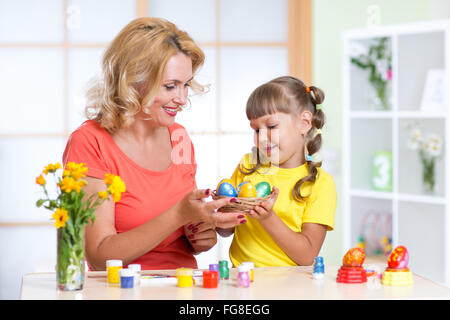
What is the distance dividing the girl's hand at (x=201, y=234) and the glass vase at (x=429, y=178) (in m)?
1.79

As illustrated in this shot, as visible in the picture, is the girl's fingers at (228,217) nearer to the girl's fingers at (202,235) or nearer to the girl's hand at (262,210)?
the girl's hand at (262,210)

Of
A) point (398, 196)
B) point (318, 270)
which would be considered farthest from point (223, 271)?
point (398, 196)

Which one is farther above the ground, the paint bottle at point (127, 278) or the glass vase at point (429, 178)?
the glass vase at point (429, 178)

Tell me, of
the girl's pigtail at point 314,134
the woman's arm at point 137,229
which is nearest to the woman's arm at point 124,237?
the woman's arm at point 137,229

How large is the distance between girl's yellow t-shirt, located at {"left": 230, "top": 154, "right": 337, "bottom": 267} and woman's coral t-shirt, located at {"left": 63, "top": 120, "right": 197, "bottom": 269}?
6.3 inches

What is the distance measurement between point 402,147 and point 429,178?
21 cm

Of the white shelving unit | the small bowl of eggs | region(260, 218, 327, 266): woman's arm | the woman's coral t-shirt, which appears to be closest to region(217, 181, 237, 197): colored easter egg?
the small bowl of eggs

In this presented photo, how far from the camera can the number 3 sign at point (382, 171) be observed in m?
3.38

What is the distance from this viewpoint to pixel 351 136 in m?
3.46

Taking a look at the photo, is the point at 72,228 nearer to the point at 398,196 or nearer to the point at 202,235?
the point at 202,235

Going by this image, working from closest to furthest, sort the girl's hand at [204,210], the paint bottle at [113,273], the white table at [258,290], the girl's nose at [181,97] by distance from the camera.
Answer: the white table at [258,290], the paint bottle at [113,273], the girl's hand at [204,210], the girl's nose at [181,97]

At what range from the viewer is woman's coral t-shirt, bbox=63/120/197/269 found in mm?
1684

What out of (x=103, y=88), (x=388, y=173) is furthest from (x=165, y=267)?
(x=388, y=173)

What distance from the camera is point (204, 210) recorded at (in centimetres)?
150
